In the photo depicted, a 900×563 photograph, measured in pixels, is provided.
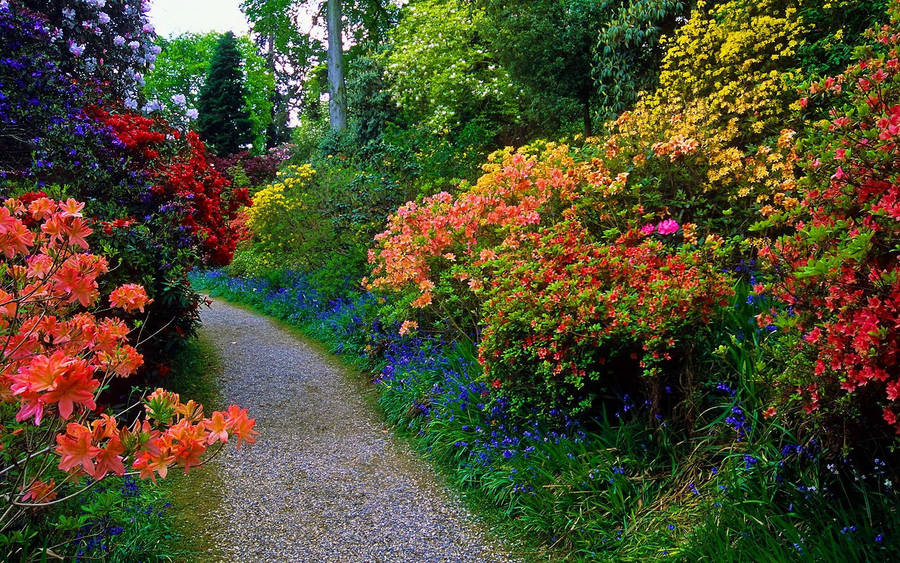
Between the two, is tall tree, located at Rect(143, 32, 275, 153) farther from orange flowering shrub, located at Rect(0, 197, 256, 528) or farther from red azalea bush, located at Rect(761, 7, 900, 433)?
red azalea bush, located at Rect(761, 7, 900, 433)

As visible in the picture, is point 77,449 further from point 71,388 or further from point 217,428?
point 217,428

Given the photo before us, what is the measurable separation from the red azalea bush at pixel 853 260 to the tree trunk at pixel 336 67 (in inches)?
514

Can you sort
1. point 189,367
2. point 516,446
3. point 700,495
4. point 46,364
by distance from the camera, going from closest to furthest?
point 46,364
point 700,495
point 516,446
point 189,367

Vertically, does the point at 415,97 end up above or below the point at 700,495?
above

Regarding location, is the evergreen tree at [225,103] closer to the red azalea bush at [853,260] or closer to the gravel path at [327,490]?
the gravel path at [327,490]

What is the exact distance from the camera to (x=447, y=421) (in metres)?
4.27

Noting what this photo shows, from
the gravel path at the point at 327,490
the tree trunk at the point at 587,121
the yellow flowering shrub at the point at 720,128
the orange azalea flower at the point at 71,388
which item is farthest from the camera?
the tree trunk at the point at 587,121

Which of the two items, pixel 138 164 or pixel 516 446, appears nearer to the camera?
pixel 516 446

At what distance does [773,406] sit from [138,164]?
17.1 ft

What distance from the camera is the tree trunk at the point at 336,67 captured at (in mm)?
14180

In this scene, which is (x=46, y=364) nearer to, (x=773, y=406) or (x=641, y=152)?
(x=773, y=406)

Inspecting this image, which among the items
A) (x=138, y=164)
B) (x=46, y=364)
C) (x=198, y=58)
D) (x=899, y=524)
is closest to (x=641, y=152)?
(x=899, y=524)

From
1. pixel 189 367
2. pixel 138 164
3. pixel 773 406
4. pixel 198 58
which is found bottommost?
pixel 189 367

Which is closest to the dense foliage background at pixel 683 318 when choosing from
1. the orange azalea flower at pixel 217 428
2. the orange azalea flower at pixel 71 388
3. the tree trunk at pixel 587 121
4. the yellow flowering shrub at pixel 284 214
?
the yellow flowering shrub at pixel 284 214
